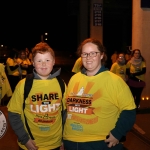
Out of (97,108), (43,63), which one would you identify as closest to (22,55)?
(43,63)

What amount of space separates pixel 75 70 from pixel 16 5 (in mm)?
49470

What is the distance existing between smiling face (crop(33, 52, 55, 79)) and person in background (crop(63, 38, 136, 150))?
34 cm

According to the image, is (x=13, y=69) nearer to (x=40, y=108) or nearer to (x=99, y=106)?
(x=40, y=108)

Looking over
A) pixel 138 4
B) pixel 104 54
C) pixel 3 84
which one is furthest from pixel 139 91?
pixel 104 54

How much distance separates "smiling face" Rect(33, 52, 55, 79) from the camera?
320 centimetres

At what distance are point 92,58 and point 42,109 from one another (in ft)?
2.34

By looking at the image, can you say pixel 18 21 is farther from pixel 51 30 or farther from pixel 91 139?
pixel 91 139

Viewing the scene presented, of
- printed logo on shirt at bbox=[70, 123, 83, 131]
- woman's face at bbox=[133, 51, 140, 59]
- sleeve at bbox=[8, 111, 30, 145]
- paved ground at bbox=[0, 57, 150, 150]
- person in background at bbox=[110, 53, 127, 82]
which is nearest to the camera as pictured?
printed logo on shirt at bbox=[70, 123, 83, 131]

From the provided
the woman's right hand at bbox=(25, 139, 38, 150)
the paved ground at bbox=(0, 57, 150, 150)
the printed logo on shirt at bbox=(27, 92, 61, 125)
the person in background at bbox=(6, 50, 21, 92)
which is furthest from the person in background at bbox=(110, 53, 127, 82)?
the woman's right hand at bbox=(25, 139, 38, 150)

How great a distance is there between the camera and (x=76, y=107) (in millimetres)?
3062

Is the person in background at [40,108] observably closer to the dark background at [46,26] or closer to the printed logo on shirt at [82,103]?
the printed logo on shirt at [82,103]

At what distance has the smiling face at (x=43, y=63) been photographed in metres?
3.20

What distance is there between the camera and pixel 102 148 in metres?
3.02

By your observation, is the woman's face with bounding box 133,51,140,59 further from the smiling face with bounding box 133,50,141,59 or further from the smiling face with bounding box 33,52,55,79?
the smiling face with bounding box 33,52,55,79
